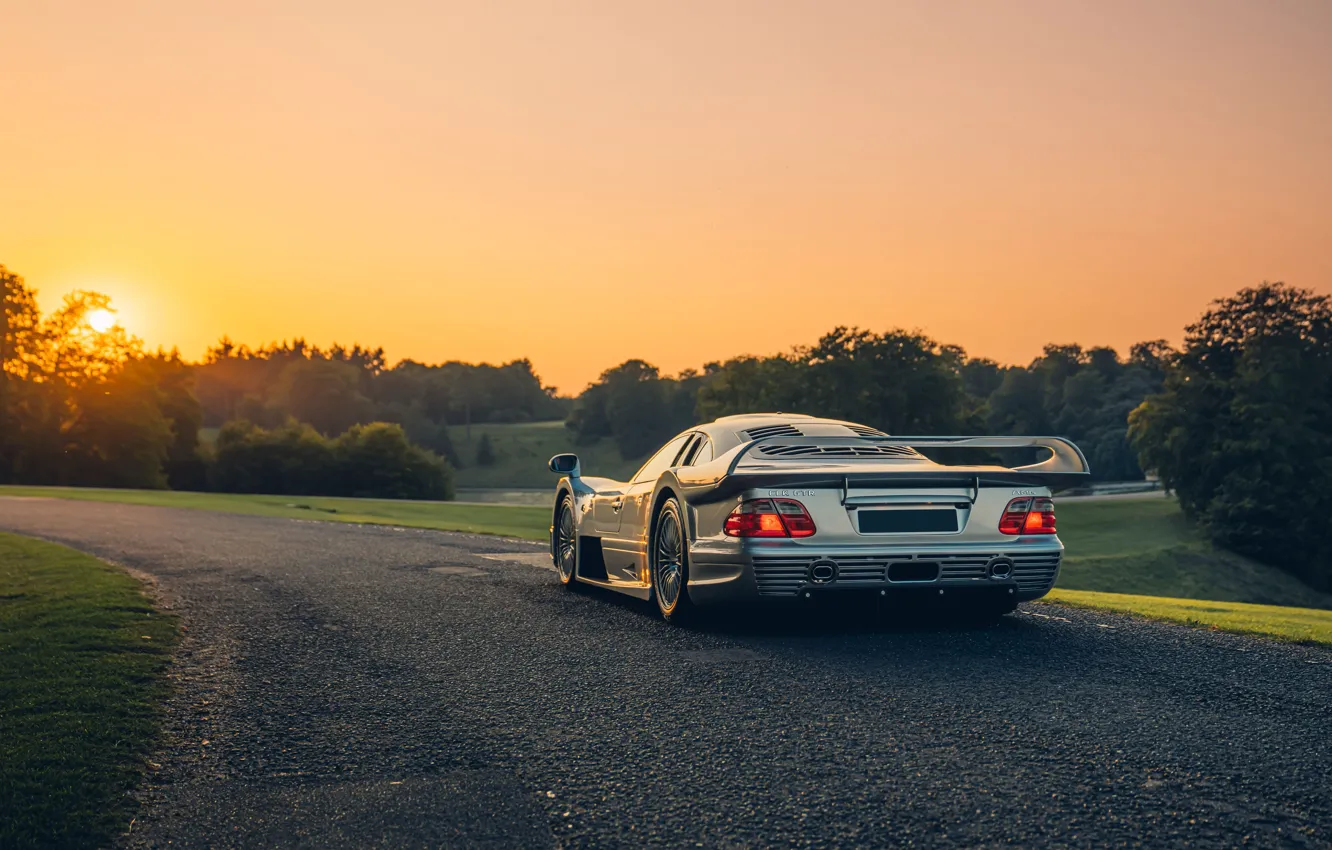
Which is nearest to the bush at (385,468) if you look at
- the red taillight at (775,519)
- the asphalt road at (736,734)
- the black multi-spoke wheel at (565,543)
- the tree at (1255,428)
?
the tree at (1255,428)

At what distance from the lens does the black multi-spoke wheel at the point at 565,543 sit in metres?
10.1

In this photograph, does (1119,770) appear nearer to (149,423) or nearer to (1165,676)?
(1165,676)

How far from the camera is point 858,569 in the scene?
674 centimetres

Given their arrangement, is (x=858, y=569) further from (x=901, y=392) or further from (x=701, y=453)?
(x=901, y=392)

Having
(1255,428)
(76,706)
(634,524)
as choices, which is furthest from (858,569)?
(1255,428)

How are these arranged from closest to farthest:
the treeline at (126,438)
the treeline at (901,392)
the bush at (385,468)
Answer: the treeline at (901,392) < the treeline at (126,438) < the bush at (385,468)

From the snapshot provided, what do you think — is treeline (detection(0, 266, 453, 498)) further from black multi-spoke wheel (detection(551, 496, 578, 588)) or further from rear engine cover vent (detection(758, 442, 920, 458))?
rear engine cover vent (detection(758, 442, 920, 458))

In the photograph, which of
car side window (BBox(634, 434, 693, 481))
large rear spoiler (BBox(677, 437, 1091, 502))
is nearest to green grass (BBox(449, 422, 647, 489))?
car side window (BBox(634, 434, 693, 481))

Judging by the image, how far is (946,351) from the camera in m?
70.9

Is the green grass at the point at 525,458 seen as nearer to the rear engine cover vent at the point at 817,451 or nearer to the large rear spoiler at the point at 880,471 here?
the rear engine cover vent at the point at 817,451

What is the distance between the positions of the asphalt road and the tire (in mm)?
171

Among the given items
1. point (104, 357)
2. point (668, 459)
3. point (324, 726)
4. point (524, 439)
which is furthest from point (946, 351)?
point (524, 439)

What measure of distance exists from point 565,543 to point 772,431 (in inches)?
114

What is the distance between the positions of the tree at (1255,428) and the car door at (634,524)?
51.7m
